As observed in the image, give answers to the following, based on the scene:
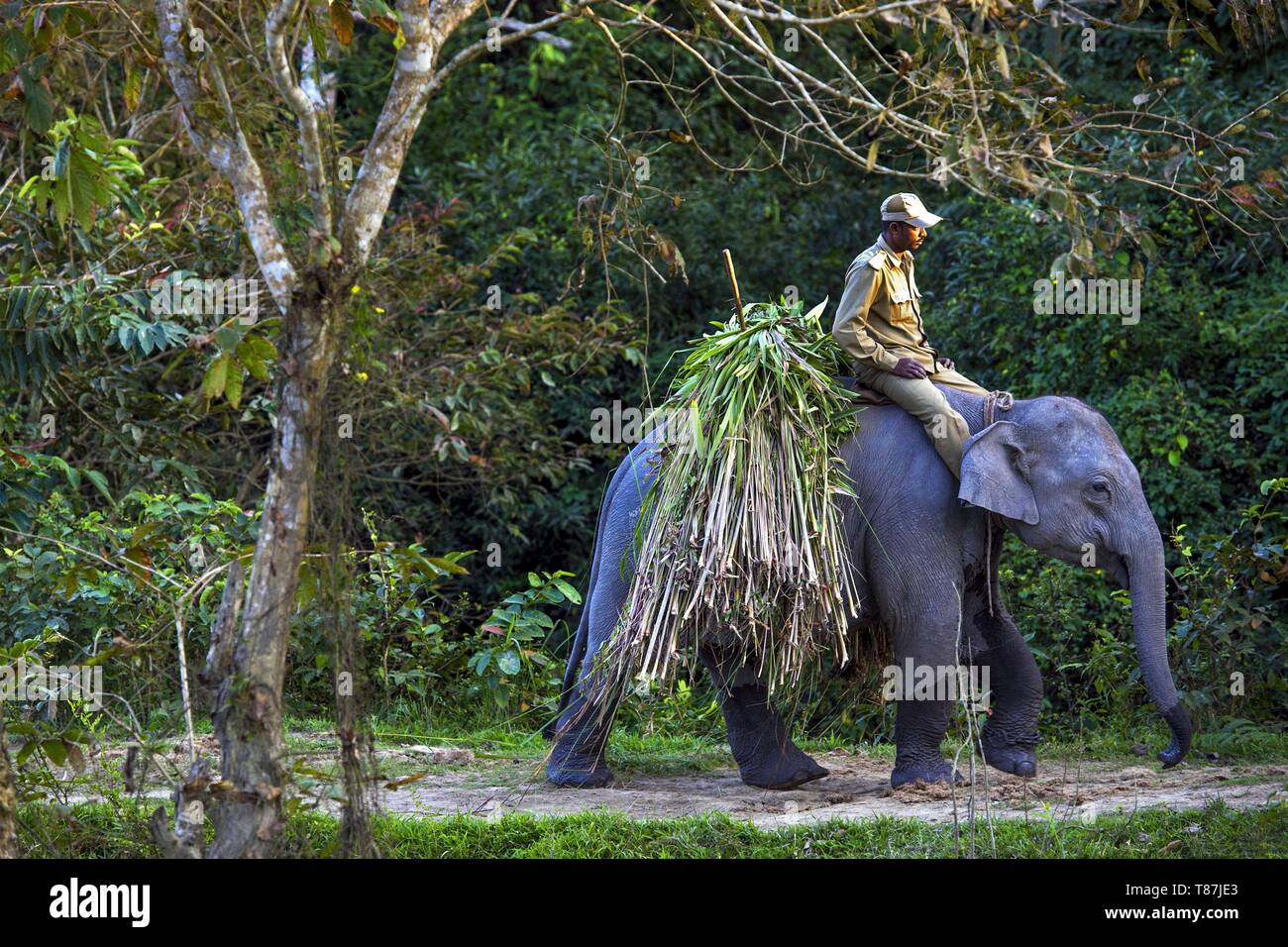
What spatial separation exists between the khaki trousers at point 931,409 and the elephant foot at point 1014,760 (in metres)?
1.28

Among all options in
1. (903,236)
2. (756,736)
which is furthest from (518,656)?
(903,236)

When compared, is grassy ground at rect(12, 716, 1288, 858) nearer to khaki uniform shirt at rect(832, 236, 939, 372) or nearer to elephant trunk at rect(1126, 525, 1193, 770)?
elephant trunk at rect(1126, 525, 1193, 770)

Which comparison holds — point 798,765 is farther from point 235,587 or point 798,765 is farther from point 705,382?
point 235,587

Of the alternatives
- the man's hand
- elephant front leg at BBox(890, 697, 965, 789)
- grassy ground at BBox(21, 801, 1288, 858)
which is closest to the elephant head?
the man's hand

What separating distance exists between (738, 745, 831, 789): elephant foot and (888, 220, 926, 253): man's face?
2281mm

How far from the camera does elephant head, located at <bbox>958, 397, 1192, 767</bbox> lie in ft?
22.3

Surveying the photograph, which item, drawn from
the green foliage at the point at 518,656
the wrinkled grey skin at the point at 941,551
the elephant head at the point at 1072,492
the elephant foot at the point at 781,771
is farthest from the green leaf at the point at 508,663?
the elephant head at the point at 1072,492

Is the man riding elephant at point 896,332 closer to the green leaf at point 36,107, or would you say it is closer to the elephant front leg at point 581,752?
the elephant front leg at point 581,752

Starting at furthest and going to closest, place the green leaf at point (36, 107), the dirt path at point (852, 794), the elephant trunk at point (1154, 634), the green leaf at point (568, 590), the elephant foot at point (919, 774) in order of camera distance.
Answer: the green leaf at point (568, 590) → the elephant foot at point (919, 774) → the dirt path at point (852, 794) → the elephant trunk at point (1154, 634) → the green leaf at point (36, 107)

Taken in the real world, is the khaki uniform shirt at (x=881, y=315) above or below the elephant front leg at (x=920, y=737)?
above

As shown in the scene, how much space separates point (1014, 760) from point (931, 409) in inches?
64.0

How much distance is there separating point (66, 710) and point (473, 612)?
4742 mm

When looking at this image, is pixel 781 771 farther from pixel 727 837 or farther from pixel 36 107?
pixel 36 107

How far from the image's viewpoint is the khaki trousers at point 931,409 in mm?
7035
